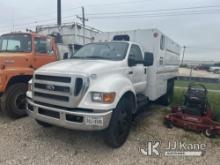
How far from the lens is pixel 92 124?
3.87 m

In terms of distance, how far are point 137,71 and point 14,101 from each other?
11.0 ft

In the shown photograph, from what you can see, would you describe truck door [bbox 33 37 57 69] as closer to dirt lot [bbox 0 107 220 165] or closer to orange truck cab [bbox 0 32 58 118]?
orange truck cab [bbox 0 32 58 118]

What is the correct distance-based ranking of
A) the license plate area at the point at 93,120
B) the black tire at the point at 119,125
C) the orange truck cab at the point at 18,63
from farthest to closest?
the orange truck cab at the point at 18,63 → the black tire at the point at 119,125 → the license plate area at the point at 93,120

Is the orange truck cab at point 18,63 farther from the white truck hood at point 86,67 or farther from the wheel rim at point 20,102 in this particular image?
the white truck hood at point 86,67

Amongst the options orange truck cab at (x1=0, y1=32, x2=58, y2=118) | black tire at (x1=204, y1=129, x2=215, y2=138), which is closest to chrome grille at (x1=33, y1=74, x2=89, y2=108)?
orange truck cab at (x1=0, y1=32, x2=58, y2=118)

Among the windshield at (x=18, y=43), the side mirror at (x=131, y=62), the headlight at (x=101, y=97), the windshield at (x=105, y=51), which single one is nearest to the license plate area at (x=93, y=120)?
the headlight at (x=101, y=97)

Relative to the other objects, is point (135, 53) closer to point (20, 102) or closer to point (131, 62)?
point (131, 62)

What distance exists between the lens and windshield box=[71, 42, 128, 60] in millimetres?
5152

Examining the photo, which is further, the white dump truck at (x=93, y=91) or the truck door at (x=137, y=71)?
the truck door at (x=137, y=71)

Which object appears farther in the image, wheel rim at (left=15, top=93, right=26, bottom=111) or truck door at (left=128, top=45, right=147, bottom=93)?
wheel rim at (left=15, top=93, right=26, bottom=111)

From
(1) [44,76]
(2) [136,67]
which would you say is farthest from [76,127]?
(2) [136,67]

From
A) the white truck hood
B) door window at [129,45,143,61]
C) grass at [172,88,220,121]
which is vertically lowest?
grass at [172,88,220,121]

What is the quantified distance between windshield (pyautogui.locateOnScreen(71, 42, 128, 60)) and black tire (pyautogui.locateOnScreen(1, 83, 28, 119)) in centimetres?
187

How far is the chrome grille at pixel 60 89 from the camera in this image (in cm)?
392
